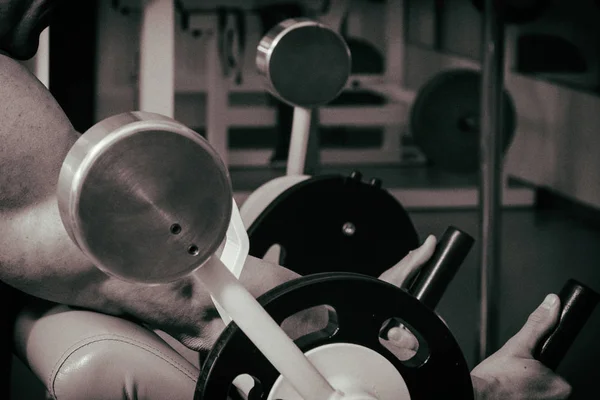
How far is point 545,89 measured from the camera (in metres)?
3.56

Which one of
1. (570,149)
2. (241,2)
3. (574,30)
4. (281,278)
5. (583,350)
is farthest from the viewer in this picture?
(241,2)

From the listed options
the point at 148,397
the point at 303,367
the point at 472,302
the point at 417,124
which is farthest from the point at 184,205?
the point at 417,124

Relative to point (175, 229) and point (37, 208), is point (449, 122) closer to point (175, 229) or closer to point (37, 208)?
point (37, 208)

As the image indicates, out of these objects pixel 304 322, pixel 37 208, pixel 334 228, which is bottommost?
pixel 334 228

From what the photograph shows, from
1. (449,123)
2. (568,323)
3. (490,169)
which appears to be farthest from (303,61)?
(449,123)

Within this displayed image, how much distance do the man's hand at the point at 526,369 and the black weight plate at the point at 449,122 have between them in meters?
2.07

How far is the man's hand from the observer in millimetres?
973

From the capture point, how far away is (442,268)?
1188mm

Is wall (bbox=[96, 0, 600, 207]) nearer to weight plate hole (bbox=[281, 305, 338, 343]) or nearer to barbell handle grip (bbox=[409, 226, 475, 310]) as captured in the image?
barbell handle grip (bbox=[409, 226, 475, 310])

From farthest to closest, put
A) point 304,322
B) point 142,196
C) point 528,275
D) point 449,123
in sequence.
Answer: point 449,123, point 528,275, point 304,322, point 142,196

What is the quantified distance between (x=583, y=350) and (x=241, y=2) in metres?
3.36

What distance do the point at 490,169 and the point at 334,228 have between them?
0.89 ft

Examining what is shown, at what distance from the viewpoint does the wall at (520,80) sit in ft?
10.9

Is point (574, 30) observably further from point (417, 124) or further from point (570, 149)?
point (417, 124)
